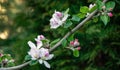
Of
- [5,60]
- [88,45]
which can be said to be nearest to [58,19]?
[5,60]

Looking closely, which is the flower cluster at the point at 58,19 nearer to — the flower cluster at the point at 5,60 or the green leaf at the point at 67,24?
the green leaf at the point at 67,24

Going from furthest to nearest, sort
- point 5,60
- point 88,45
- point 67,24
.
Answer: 1. point 88,45
2. point 5,60
3. point 67,24

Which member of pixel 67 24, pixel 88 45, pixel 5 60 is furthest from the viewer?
pixel 88 45

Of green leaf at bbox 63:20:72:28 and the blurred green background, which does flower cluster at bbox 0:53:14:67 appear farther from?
the blurred green background

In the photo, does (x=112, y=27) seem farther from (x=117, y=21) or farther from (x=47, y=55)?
(x=47, y=55)

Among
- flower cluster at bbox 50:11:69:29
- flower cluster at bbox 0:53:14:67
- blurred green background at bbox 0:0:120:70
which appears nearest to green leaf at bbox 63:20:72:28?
flower cluster at bbox 50:11:69:29

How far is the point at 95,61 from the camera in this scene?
2936mm

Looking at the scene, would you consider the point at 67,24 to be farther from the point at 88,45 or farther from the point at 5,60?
the point at 88,45

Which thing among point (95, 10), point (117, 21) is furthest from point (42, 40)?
point (117, 21)

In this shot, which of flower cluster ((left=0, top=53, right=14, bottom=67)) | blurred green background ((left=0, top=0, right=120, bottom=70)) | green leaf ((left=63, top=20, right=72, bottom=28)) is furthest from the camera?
blurred green background ((left=0, top=0, right=120, bottom=70))

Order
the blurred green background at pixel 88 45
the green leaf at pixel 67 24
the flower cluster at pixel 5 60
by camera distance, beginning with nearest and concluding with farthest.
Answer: the green leaf at pixel 67 24 → the flower cluster at pixel 5 60 → the blurred green background at pixel 88 45

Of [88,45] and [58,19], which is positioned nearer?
[58,19]

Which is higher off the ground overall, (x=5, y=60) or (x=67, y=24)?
(x=67, y=24)

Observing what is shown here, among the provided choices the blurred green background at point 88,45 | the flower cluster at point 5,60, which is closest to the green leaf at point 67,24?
the flower cluster at point 5,60
